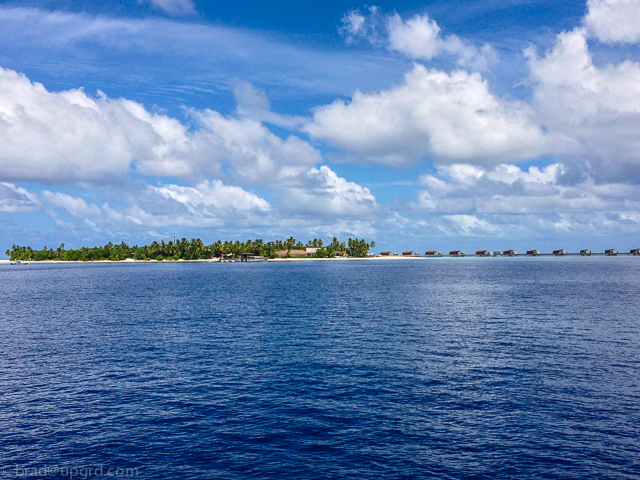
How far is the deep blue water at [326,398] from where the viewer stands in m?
26.6

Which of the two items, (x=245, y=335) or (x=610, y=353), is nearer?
(x=610, y=353)

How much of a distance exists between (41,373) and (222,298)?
6755 centimetres

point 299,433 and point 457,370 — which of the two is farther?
point 457,370

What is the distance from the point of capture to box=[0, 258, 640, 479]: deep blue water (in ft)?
87.2

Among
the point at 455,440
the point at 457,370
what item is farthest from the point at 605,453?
the point at 457,370

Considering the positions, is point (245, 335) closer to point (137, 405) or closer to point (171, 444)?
point (137, 405)

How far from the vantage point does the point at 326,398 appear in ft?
120

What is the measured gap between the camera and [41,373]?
44.0m

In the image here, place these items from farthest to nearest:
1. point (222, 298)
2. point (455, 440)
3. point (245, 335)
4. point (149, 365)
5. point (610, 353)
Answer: point (222, 298) < point (245, 335) < point (610, 353) < point (149, 365) < point (455, 440)

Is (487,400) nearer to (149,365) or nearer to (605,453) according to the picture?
(605,453)

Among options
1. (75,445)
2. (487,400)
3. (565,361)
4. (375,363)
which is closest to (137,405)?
(75,445)

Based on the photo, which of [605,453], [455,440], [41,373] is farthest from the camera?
[41,373]

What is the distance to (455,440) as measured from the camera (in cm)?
2889

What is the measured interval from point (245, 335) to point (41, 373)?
83.7ft
